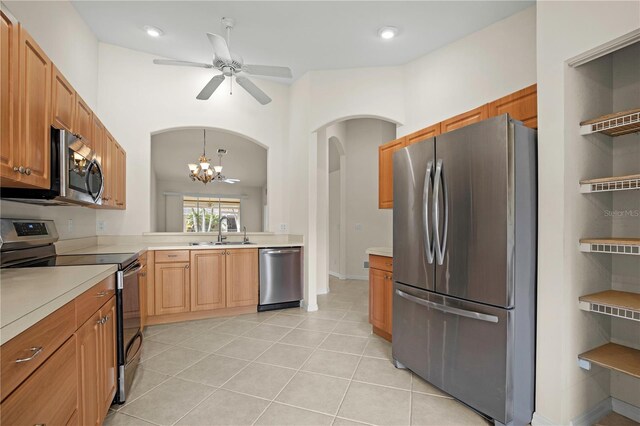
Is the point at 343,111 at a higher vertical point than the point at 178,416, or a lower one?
higher

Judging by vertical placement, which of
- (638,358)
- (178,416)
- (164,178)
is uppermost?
(164,178)

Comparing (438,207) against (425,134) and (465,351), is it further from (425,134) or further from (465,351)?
(425,134)

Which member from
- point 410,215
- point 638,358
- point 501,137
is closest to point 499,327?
point 638,358

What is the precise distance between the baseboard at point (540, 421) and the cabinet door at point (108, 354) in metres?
2.34

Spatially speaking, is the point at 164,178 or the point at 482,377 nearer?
the point at 482,377

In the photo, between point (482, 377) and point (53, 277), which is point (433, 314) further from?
point (53, 277)

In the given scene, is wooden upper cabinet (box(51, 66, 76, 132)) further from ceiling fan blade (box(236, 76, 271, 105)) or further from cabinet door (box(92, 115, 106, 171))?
ceiling fan blade (box(236, 76, 271, 105))

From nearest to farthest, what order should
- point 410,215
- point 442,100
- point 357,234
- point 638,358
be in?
point 638,358 < point 410,215 < point 442,100 < point 357,234

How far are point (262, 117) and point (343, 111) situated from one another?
1.26 meters

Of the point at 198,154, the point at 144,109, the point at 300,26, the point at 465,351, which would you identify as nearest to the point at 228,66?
the point at 300,26

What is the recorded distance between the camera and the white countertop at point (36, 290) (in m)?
0.83

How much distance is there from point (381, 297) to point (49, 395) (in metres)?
2.52

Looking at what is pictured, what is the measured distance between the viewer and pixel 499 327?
171 centimetres

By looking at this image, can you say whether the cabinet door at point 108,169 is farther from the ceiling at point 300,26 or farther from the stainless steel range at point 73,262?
the ceiling at point 300,26
